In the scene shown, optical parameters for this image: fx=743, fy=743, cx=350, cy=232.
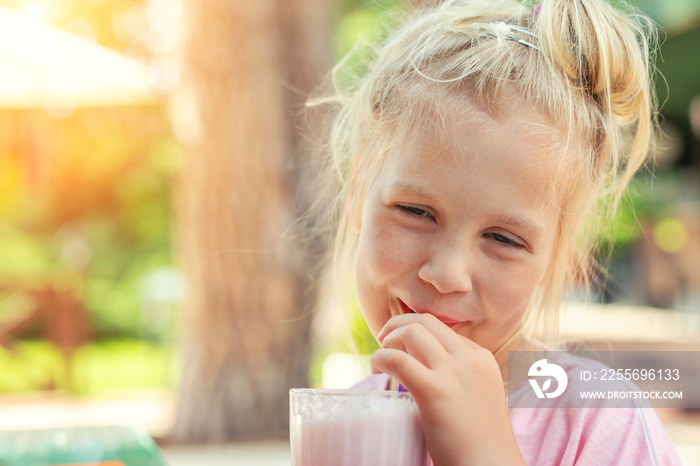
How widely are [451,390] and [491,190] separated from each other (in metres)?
0.39

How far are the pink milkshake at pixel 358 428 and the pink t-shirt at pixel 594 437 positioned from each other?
424 millimetres

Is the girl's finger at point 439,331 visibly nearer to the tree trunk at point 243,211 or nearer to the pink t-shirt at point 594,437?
the pink t-shirt at point 594,437

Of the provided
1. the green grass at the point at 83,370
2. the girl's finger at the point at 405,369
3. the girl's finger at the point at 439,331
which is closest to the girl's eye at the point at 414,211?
the girl's finger at the point at 439,331

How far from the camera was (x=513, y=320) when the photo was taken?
1.33 metres

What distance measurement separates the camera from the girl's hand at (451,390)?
95 cm

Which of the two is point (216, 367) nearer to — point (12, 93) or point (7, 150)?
point (12, 93)

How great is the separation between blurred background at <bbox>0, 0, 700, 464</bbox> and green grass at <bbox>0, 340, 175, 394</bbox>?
4 centimetres

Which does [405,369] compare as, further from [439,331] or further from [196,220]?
[196,220]

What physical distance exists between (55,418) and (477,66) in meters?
5.65

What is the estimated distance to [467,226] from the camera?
121 centimetres

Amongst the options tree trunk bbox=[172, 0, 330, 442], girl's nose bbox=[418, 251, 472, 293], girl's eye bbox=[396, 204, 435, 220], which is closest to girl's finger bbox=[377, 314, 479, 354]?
girl's nose bbox=[418, 251, 472, 293]

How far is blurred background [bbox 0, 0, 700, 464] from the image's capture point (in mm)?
4656

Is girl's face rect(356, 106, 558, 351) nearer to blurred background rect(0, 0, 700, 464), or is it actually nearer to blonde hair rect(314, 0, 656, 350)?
blonde hair rect(314, 0, 656, 350)

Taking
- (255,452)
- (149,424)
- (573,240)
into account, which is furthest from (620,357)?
(573,240)
